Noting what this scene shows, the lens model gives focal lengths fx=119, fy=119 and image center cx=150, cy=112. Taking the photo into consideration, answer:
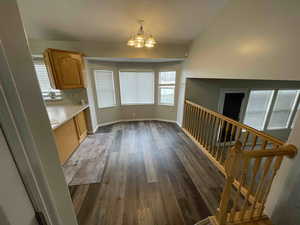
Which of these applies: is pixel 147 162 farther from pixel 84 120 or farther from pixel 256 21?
pixel 256 21

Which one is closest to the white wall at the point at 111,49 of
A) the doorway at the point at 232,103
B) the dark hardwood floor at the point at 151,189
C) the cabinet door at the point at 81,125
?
the cabinet door at the point at 81,125

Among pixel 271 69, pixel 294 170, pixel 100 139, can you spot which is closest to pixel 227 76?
Answer: pixel 271 69

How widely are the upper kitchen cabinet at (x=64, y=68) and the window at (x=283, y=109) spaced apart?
618 centimetres

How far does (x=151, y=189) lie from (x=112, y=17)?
316 cm

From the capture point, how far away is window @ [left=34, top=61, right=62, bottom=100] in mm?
3117

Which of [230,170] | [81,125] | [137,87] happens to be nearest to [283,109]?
[230,170]

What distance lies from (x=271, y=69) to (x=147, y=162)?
7.61 ft

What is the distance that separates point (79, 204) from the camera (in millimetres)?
1608

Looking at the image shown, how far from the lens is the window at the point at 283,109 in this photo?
13.5ft

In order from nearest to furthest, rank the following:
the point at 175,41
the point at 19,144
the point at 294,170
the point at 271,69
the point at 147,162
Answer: the point at 19,144 → the point at 294,170 → the point at 271,69 → the point at 147,162 → the point at 175,41

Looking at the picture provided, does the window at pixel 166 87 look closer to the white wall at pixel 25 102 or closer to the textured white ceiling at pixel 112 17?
the textured white ceiling at pixel 112 17

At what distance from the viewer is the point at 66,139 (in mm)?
2410

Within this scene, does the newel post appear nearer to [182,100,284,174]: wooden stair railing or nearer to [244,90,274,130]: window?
[182,100,284,174]: wooden stair railing

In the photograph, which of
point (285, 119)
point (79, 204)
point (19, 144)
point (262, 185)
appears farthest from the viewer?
point (285, 119)
